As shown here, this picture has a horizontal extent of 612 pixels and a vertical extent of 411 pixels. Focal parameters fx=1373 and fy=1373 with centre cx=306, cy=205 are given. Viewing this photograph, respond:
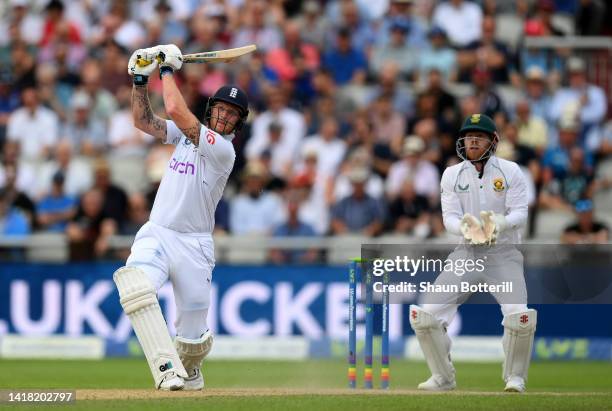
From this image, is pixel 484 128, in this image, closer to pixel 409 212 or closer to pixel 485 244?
pixel 485 244

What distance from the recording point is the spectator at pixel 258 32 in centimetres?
1728

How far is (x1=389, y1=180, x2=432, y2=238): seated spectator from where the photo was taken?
1498cm

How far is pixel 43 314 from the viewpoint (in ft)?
49.3

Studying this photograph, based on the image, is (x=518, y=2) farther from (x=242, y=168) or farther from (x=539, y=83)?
(x=242, y=168)

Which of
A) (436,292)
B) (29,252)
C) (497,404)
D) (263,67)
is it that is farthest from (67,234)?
(497,404)

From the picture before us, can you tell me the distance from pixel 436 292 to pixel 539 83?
7.26m

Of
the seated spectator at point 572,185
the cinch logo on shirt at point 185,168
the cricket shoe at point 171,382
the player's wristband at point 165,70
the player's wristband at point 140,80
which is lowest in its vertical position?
the cricket shoe at point 171,382

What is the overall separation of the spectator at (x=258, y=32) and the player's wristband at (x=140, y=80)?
7883 mm

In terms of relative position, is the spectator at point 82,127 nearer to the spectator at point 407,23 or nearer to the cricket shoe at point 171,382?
the spectator at point 407,23

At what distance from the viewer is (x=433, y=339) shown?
983cm

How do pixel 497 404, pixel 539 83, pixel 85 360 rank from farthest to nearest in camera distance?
pixel 539 83, pixel 85 360, pixel 497 404

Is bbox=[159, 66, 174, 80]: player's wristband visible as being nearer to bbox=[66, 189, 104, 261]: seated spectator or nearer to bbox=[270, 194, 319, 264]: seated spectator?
bbox=[270, 194, 319, 264]: seated spectator

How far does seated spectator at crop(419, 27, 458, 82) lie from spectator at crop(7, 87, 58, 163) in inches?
181

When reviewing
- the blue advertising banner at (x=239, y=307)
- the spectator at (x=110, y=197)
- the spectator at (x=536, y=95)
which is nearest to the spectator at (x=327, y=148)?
the blue advertising banner at (x=239, y=307)
